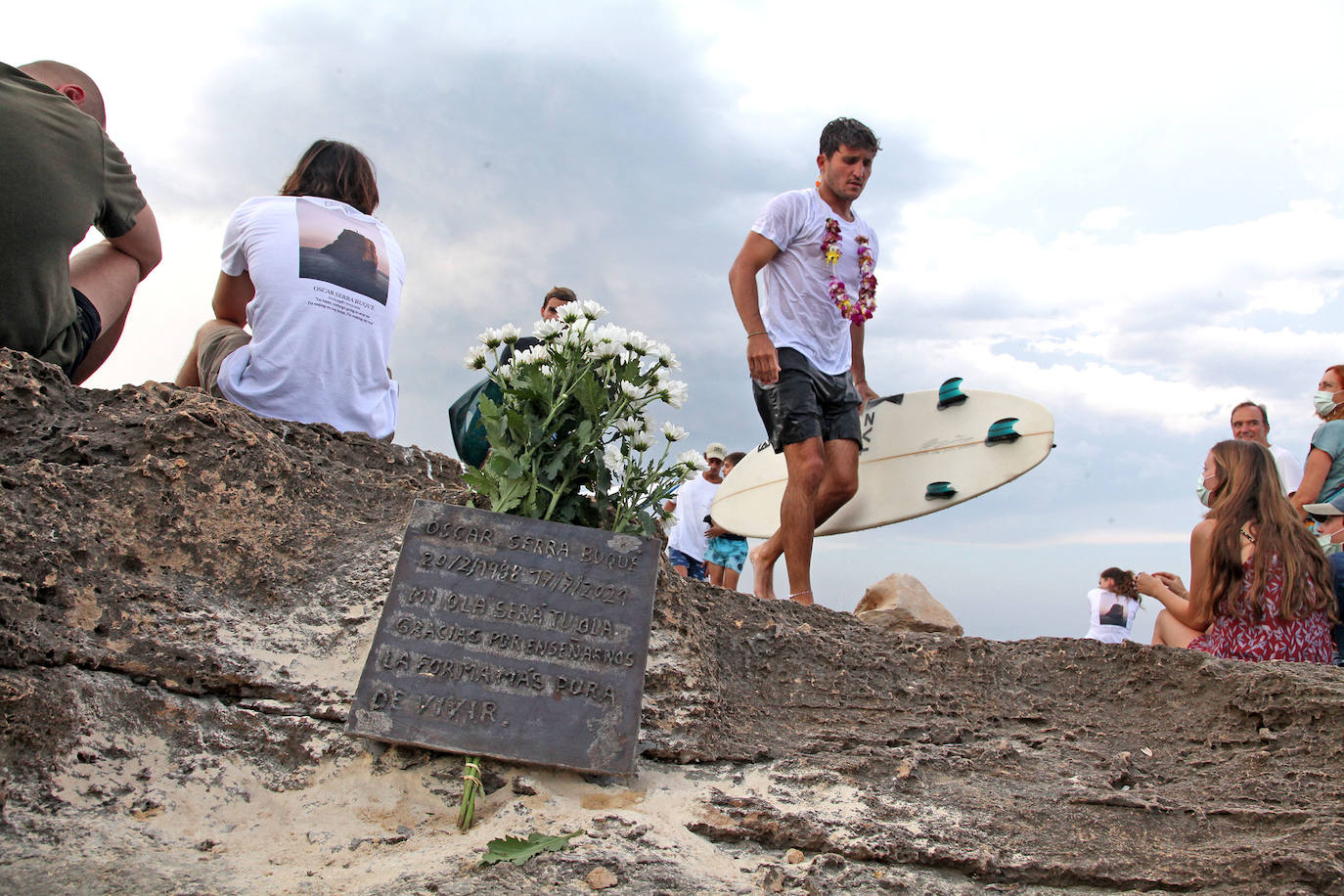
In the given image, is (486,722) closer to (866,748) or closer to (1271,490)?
(866,748)

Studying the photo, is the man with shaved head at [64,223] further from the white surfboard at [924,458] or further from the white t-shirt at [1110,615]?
the white t-shirt at [1110,615]

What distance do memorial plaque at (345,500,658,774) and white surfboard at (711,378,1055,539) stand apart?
357 centimetres

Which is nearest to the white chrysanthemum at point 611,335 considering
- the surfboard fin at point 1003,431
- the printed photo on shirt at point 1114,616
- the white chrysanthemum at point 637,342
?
the white chrysanthemum at point 637,342

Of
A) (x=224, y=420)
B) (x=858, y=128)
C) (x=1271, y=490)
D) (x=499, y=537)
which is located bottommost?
(x=499, y=537)

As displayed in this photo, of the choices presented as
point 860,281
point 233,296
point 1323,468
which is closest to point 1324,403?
point 1323,468

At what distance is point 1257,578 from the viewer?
3477 millimetres

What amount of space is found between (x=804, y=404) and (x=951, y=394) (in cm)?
268

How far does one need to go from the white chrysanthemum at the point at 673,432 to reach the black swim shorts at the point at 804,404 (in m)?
1.26

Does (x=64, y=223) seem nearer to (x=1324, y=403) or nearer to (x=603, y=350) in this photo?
(x=603, y=350)

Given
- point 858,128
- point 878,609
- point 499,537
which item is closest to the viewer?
point 499,537

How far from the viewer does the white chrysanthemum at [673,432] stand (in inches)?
113

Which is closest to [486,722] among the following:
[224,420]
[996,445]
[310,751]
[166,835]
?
[310,751]

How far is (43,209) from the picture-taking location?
290cm

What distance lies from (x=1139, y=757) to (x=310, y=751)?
7.80 ft
